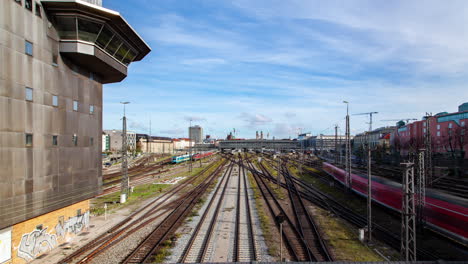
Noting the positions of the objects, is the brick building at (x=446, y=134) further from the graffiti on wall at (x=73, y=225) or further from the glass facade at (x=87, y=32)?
the graffiti on wall at (x=73, y=225)

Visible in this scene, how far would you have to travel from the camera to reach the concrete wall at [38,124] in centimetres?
1473

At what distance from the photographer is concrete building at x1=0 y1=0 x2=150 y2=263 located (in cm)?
1497

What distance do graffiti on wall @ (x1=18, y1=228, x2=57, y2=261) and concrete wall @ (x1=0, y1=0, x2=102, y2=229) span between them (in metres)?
1.31

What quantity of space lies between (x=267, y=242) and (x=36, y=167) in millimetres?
15739

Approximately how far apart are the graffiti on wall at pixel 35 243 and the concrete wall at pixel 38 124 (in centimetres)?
131

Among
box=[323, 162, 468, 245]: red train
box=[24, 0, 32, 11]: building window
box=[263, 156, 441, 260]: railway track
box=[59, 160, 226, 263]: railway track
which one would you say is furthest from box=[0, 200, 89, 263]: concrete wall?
box=[323, 162, 468, 245]: red train

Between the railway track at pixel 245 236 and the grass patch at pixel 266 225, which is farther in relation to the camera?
the grass patch at pixel 266 225

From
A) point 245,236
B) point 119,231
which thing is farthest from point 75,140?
point 245,236

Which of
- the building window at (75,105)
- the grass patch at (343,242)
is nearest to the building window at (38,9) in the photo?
the building window at (75,105)

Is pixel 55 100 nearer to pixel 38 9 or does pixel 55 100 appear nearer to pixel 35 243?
pixel 38 9

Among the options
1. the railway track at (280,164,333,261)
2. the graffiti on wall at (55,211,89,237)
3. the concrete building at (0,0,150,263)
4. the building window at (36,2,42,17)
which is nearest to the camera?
the concrete building at (0,0,150,263)

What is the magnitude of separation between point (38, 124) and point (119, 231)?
10.2 m

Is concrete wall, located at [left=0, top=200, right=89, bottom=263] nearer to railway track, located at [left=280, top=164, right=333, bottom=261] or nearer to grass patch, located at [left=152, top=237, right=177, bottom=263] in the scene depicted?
grass patch, located at [left=152, top=237, right=177, bottom=263]

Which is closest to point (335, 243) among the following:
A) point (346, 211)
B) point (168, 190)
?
point (346, 211)
